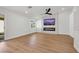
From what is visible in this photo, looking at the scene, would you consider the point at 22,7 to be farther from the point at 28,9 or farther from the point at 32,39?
the point at 32,39

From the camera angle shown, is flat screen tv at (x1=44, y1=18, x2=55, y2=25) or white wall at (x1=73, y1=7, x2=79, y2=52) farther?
flat screen tv at (x1=44, y1=18, x2=55, y2=25)

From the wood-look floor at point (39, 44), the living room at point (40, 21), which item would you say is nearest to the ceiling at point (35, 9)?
the living room at point (40, 21)

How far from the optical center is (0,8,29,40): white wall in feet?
8.21

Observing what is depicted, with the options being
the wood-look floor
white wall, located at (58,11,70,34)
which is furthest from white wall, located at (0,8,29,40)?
white wall, located at (58,11,70,34)

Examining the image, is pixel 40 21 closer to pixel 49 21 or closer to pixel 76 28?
pixel 49 21

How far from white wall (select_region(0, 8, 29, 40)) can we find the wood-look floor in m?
0.12

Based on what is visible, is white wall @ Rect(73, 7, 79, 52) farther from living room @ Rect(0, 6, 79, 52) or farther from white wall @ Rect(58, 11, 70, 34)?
white wall @ Rect(58, 11, 70, 34)

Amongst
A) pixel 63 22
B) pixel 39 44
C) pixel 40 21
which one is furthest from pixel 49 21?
pixel 39 44

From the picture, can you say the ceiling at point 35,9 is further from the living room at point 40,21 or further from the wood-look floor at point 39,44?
the wood-look floor at point 39,44

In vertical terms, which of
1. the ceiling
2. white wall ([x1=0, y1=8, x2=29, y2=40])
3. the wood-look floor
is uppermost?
the ceiling

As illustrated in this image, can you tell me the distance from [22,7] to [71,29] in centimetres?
129

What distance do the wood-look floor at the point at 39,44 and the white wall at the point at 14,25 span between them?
0.12 meters

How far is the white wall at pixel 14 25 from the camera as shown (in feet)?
8.21

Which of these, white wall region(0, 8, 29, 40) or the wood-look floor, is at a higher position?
white wall region(0, 8, 29, 40)
